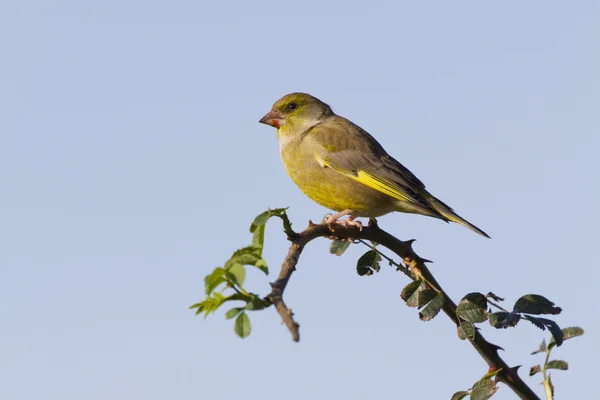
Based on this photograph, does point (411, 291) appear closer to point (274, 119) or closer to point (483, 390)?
point (483, 390)

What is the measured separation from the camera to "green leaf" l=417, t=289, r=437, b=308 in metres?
2.89

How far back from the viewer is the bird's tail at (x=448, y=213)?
5674 mm

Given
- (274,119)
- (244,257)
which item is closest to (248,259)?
(244,257)

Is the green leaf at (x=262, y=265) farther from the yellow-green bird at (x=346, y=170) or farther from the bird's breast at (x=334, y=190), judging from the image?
the bird's breast at (x=334, y=190)

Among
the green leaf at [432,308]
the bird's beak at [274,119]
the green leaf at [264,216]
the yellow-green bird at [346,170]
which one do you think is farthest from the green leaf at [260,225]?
the bird's beak at [274,119]

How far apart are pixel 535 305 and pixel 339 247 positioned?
102 cm

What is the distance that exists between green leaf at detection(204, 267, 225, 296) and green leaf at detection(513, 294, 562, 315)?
129cm

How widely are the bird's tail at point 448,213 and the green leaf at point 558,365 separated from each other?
2.90m

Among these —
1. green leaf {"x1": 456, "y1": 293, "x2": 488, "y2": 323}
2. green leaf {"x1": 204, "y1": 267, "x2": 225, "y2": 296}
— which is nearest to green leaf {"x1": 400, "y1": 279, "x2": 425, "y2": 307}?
green leaf {"x1": 456, "y1": 293, "x2": 488, "y2": 323}

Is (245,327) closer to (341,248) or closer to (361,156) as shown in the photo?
(341,248)

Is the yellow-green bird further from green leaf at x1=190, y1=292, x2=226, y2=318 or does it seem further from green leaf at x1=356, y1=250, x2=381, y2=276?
green leaf at x1=190, y1=292, x2=226, y2=318

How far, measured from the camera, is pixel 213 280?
1.92 meters

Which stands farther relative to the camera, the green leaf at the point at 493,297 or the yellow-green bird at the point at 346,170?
the yellow-green bird at the point at 346,170

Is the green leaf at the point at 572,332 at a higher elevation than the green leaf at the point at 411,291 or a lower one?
lower
